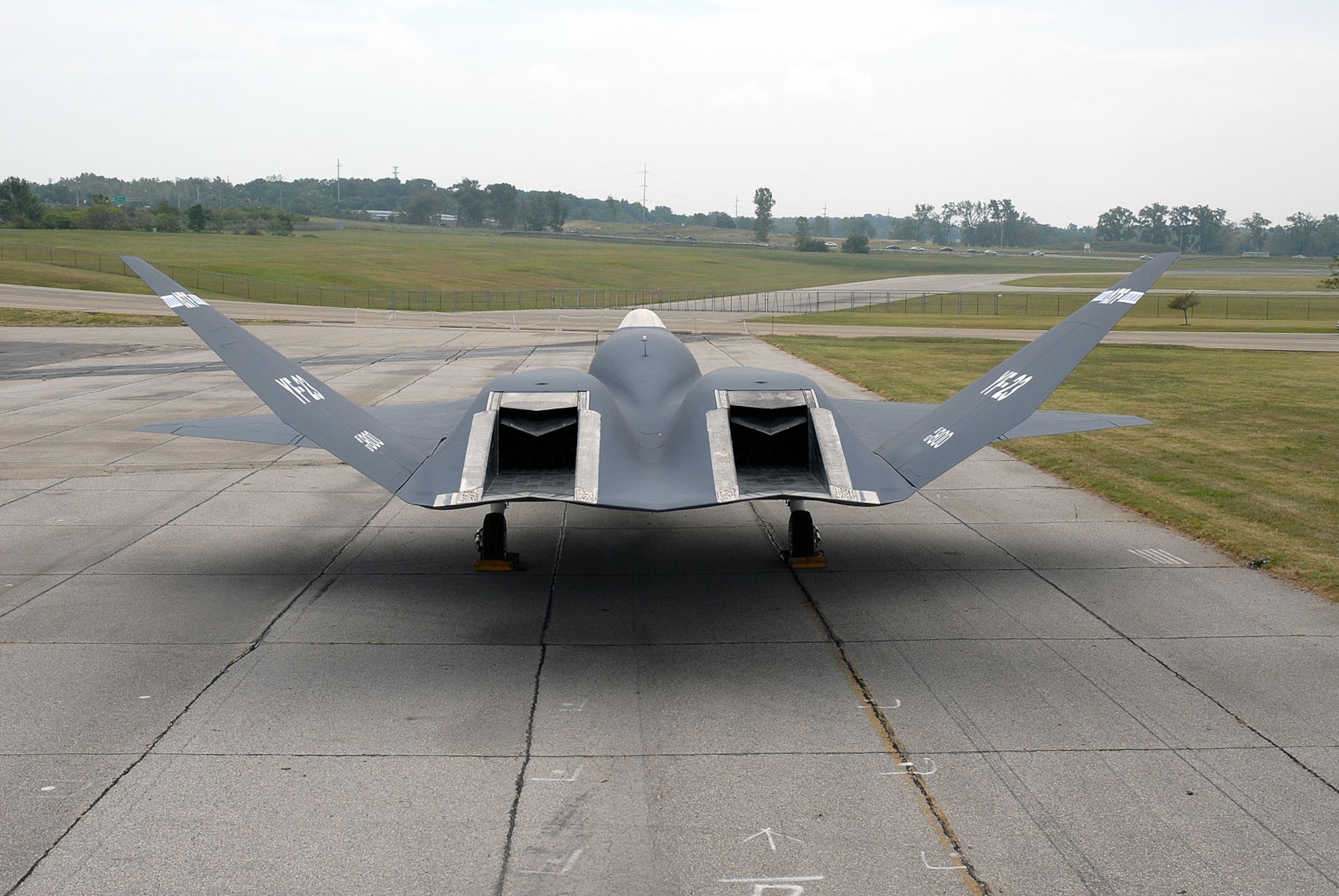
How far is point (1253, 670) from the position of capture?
948 centimetres

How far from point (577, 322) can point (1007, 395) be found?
188 ft

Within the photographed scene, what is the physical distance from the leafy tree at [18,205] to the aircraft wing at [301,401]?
502ft

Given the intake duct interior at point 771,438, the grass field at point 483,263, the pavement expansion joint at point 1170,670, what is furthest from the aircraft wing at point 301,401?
the grass field at point 483,263

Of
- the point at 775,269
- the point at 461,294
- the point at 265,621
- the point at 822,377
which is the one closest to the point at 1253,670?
the point at 265,621

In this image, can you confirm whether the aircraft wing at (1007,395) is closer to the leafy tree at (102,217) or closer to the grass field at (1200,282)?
the grass field at (1200,282)

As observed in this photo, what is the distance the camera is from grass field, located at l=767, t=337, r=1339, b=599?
1474cm

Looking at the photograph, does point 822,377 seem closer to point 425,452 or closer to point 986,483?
point 986,483

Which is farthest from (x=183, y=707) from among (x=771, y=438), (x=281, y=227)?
(x=281, y=227)

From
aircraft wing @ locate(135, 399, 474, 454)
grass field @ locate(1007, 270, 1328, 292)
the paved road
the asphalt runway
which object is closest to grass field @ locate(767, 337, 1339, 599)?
the asphalt runway

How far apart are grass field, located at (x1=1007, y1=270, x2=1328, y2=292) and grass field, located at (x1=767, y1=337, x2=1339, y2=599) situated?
3043 inches

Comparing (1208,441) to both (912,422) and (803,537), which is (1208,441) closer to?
(912,422)

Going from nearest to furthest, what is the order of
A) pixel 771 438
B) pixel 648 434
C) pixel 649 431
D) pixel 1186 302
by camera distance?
pixel 648 434 → pixel 649 431 → pixel 771 438 → pixel 1186 302

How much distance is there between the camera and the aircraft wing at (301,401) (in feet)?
37.3

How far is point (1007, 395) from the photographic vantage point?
12.2m
